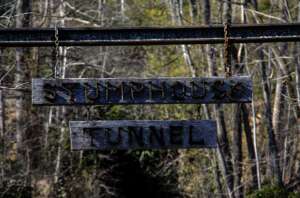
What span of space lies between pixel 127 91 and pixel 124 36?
63 centimetres

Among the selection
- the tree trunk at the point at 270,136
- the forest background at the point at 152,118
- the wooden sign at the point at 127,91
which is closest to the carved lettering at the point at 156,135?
the wooden sign at the point at 127,91

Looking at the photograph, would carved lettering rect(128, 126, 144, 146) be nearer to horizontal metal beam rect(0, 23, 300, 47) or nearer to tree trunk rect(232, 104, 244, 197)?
horizontal metal beam rect(0, 23, 300, 47)

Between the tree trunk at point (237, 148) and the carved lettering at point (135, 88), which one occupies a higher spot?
the carved lettering at point (135, 88)

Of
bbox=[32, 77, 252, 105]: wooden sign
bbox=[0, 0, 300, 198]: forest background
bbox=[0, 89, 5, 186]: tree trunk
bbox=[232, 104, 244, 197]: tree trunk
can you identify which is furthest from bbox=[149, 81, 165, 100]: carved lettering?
bbox=[0, 89, 5, 186]: tree trunk

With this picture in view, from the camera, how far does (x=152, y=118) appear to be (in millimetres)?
17922

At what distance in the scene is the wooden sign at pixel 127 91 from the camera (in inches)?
243

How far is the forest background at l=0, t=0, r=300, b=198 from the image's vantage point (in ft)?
53.9

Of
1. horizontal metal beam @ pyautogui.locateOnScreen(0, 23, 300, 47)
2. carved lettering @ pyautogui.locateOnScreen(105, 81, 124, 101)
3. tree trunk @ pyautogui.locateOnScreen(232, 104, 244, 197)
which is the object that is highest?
horizontal metal beam @ pyautogui.locateOnScreen(0, 23, 300, 47)

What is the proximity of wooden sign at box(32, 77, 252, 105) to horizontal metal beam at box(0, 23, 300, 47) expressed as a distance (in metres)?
0.50

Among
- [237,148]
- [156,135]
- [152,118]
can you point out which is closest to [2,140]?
[152,118]

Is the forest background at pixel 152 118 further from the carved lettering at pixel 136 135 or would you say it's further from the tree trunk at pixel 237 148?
the carved lettering at pixel 136 135

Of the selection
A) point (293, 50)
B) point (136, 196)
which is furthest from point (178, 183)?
point (293, 50)

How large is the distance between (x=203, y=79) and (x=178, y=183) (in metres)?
12.2

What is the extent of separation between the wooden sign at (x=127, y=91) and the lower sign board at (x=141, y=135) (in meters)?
0.18
